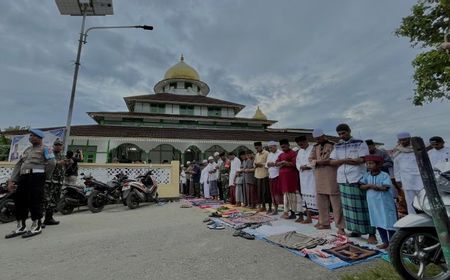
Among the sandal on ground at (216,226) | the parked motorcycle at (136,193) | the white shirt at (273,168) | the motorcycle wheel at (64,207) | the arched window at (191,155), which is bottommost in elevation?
the sandal on ground at (216,226)

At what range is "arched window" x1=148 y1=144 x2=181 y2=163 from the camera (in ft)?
65.9

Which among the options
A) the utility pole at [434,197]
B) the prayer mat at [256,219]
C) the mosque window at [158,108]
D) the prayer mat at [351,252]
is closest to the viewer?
the utility pole at [434,197]

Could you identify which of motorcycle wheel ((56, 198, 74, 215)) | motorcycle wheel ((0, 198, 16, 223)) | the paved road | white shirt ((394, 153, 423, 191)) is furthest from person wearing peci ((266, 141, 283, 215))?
motorcycle wheel ((0, 198, 16, 223))

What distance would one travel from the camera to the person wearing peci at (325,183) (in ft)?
13.6

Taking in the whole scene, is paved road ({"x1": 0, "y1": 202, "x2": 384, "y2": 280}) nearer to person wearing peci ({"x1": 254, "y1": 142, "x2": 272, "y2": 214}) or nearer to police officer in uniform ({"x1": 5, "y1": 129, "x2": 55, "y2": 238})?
police officer in uniform ({"x1": 5, "y1": 129, "x2": 55, "y2": 238})

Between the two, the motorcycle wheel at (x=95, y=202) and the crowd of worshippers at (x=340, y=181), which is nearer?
the crowd of worshippers at (x=340, y=181)

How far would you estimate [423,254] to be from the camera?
2.25 meters

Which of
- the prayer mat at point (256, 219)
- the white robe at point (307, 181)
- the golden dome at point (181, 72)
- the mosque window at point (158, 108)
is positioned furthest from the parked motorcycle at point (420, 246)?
the golden dome at point (181, 72)

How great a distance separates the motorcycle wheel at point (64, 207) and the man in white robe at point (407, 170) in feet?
24.7

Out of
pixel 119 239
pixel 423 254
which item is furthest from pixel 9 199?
pixel 423 254

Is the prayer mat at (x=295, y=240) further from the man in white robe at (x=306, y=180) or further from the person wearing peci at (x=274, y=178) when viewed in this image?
the person wearing peci at (x=274, y=178)

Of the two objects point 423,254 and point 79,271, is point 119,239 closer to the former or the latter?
point 79,271

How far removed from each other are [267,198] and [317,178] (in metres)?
2.06

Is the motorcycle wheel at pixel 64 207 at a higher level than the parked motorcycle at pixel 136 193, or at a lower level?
lower
